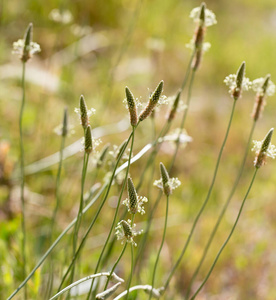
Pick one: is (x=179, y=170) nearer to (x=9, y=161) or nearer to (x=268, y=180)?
(x=268, y=180)

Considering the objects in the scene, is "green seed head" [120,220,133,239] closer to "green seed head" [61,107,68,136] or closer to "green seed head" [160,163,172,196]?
"green seed head" [160,163,172,196]

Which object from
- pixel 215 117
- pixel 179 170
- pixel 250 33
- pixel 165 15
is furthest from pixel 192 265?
pixel 250 33

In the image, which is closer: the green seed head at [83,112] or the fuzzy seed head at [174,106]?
the green seed head at [83,112]

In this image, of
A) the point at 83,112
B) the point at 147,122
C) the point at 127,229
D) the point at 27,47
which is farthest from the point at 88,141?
the point at 147,122

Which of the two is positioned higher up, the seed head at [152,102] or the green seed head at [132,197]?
the seed head at [152,102]

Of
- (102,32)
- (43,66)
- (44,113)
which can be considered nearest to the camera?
(44,113)

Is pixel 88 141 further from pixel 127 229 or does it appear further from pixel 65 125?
pixel 65 125

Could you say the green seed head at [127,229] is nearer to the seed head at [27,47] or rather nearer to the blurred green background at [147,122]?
the blurred green background at [147,122]

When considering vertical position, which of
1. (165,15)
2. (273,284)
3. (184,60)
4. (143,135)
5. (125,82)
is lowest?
(273,284)

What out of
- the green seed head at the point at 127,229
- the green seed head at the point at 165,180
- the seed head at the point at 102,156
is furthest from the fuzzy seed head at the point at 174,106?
the green seed head at the point at 127,229
